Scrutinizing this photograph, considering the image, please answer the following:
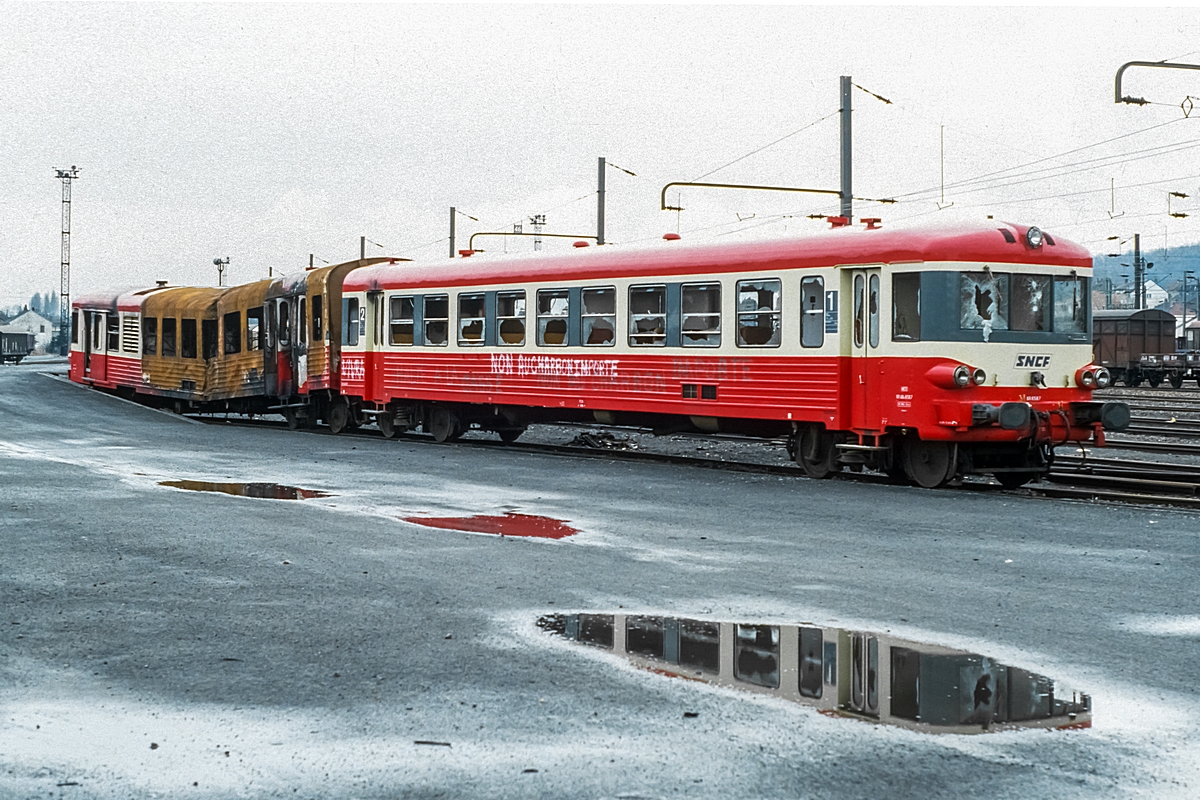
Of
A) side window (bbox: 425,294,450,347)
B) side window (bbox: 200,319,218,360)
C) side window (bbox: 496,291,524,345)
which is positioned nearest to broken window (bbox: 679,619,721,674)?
side window (bbox: 496,291,524,345)

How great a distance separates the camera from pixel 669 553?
1066cm

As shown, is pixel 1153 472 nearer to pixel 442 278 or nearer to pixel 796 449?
pixel 796 449

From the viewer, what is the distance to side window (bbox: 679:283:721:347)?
60.5ft

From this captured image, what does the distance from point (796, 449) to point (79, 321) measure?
29415 millimetres

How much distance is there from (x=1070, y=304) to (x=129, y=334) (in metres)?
27.6

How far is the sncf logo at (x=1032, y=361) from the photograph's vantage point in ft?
52.1

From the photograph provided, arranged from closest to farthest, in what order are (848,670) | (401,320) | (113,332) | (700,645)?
(848,670)
(700,645)
(401,320)
(113,332)

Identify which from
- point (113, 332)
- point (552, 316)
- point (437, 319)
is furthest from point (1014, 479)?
point (113, 332)

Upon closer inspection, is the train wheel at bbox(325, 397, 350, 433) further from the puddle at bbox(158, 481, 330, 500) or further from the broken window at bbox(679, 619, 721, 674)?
the broken window at bbox(679, 619, 721, 674)

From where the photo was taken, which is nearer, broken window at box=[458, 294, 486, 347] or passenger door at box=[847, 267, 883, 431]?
passenger door at box=[847, 267, 883, 431]

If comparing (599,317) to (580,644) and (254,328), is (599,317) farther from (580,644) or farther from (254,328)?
(254,328)

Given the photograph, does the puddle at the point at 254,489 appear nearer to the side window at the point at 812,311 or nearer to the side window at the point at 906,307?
the side window at the point at 812,311

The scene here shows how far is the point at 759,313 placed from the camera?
58.4 ft

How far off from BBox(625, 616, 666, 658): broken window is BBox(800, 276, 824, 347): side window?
9.42 m
